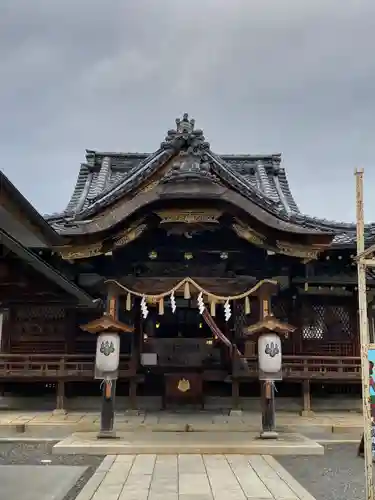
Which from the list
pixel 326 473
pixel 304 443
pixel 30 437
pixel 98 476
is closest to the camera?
pixel 98 476

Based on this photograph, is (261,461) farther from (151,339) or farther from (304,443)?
(151,339)

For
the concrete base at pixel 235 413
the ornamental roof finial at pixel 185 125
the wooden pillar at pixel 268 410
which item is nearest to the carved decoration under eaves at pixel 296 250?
the wooden pillar at pixel 268 410

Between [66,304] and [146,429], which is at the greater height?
[66,304]

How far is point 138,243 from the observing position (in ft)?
34.6

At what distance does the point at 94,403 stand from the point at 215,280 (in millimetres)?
5948

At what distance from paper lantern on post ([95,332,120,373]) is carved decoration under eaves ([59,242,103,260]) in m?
1.67

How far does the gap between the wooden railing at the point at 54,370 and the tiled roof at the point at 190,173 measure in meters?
3.55

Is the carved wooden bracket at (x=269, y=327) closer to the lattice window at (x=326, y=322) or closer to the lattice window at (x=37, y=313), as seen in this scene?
the lattice window at (x=326, y=322)

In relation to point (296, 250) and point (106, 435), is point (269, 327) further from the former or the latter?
point (106, 435)

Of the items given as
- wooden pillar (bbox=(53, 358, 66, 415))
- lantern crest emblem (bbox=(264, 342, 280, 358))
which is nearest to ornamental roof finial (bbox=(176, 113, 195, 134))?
lantern crest emblem (bbox=(264, 342, 280, 358))

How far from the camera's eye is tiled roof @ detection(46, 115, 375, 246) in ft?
40.9

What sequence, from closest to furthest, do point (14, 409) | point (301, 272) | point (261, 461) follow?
point (261, 461), point (301, 272), point (14, 409)

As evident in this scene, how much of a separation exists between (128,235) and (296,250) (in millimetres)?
3458

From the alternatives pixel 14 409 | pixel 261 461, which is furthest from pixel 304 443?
pixel 14 409
